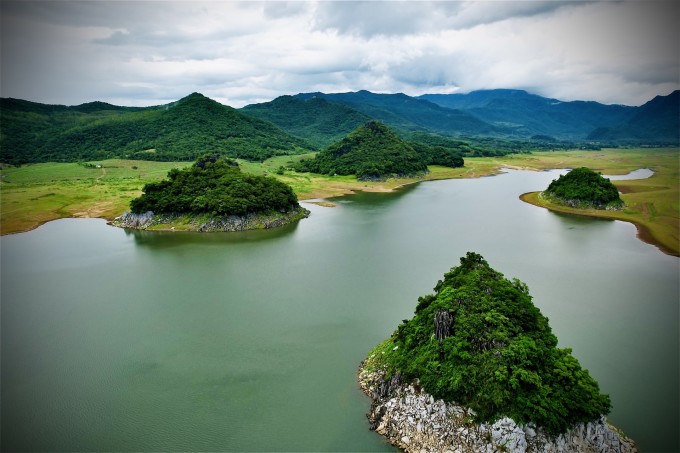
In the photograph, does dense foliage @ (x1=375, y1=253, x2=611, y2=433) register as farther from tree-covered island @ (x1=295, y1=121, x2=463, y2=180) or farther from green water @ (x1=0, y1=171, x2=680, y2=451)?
tree-covered island @ (x1=295, y1=121, x2=463, y2=180)

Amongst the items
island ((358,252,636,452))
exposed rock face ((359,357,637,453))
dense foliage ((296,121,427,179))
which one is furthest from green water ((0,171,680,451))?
dense foliage ((296,121,427,179))

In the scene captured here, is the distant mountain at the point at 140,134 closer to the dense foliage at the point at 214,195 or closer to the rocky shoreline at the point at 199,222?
the dense foliage at the point at 214,195

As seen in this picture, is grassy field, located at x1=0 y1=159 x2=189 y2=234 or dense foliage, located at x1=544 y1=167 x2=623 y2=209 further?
grassy field, located at x1=0 y1=159 x2=189 y2=234

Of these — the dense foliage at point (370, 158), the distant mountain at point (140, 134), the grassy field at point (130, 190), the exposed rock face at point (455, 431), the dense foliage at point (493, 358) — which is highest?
the distant mountain at point (140, 134)

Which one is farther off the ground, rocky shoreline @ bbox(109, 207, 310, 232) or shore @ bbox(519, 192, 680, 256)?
rocky shoreline @ bbox(109, 207, 310, 232)

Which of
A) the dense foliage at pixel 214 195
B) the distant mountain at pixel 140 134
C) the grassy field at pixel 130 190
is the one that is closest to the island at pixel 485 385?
the grassy field at pixel 130 190

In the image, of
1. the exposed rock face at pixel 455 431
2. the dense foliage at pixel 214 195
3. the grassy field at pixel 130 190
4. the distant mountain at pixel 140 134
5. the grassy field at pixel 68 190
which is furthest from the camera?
the distant mountain at pixel 140 134

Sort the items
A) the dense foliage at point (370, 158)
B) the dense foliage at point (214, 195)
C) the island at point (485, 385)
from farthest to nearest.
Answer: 1. the dense foliage at point (370, 158)
2. the dense foliage at point (214, 195)
3. the island at point (485, 385)

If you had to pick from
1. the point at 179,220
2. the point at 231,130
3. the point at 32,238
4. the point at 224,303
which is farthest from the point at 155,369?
the point at 231,130

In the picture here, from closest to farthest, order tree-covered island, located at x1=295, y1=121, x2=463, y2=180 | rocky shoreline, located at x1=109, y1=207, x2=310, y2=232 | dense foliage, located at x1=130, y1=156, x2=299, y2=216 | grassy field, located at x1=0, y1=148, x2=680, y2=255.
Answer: rocky shoreline, located at x1=109, y1=207, x2=310, y2=232, dense foliage, located at x1=130, y1=156, x2=299, y2=216, grassy field, located at x1=0, y1=148, x2=680, y2=255, tree-covered island, located at x1=295, y1=121, x2=463, y2=180
